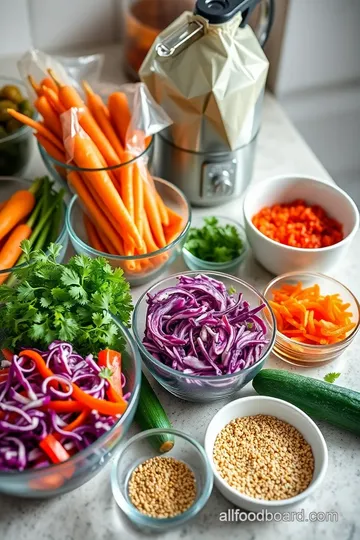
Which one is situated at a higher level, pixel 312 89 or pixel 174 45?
pixel 174 45

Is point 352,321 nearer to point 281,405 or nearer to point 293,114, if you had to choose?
point 281,405

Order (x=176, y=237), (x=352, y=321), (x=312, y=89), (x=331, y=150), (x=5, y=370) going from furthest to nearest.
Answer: (x=331, y=150) → (x=312, y=89) → (x=176, y=237) → (x=352, y=321) → (x=5, y=370)

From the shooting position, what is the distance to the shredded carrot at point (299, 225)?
4.64 feet

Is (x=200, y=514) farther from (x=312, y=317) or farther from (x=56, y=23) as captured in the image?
(x=56, y=23)

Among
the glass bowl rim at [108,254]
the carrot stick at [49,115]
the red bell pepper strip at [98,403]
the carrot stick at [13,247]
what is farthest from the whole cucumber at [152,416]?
the carrot stick at [49,115]

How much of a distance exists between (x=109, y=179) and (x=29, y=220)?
0.20m

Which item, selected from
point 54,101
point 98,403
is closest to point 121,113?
point 54,101

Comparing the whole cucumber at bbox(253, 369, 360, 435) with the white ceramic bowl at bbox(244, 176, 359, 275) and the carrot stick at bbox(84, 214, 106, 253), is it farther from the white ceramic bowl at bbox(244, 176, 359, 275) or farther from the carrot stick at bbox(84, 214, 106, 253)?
the carrot stick at bbox(84, 214, 106, 253)

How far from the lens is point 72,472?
100 centimetres

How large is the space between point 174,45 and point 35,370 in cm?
73

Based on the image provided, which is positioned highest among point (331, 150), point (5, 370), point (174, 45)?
point (174, 45)

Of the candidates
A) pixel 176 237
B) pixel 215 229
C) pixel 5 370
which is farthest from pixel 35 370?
pixel 215 229

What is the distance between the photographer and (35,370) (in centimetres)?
108

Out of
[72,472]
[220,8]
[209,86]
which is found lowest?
[72,472]
